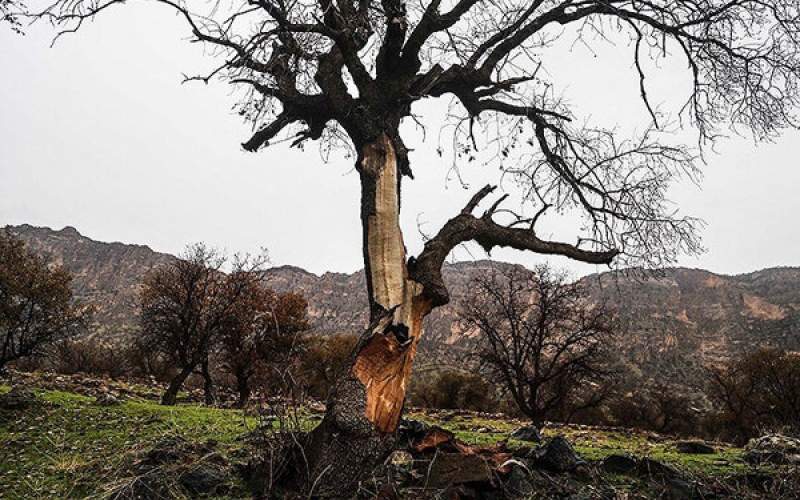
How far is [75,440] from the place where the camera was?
7.49 m

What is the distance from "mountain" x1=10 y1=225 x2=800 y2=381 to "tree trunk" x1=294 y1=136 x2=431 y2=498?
75.1 ft

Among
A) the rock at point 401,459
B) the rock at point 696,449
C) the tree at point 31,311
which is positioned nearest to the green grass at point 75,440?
the rock at point 401,459

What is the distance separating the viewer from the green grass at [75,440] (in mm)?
5069

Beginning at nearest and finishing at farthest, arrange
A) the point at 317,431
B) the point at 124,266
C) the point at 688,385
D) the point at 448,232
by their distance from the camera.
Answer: the point at 317,431 → the point at 448,232 → the point at 688,385 → the point at 124,266

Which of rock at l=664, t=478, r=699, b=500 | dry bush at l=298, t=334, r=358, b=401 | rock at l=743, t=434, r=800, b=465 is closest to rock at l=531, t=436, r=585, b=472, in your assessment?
rock at l=664, t=478, r=699, b=500

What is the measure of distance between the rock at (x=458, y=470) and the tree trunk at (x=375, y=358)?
457 mm

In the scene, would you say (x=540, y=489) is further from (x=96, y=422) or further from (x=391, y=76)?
(x=96, y=422)

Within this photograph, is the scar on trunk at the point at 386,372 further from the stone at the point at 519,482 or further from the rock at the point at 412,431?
the stone at the point at 519,482

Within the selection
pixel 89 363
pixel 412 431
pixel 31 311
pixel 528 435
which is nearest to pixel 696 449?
pixel 528 435

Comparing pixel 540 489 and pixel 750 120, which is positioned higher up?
pixel 750 120

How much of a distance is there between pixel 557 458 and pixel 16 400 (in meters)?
9.94

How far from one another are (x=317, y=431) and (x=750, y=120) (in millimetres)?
6172

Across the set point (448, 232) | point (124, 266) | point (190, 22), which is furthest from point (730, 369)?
point (124, 266)

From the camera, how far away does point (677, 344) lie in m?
70.2
